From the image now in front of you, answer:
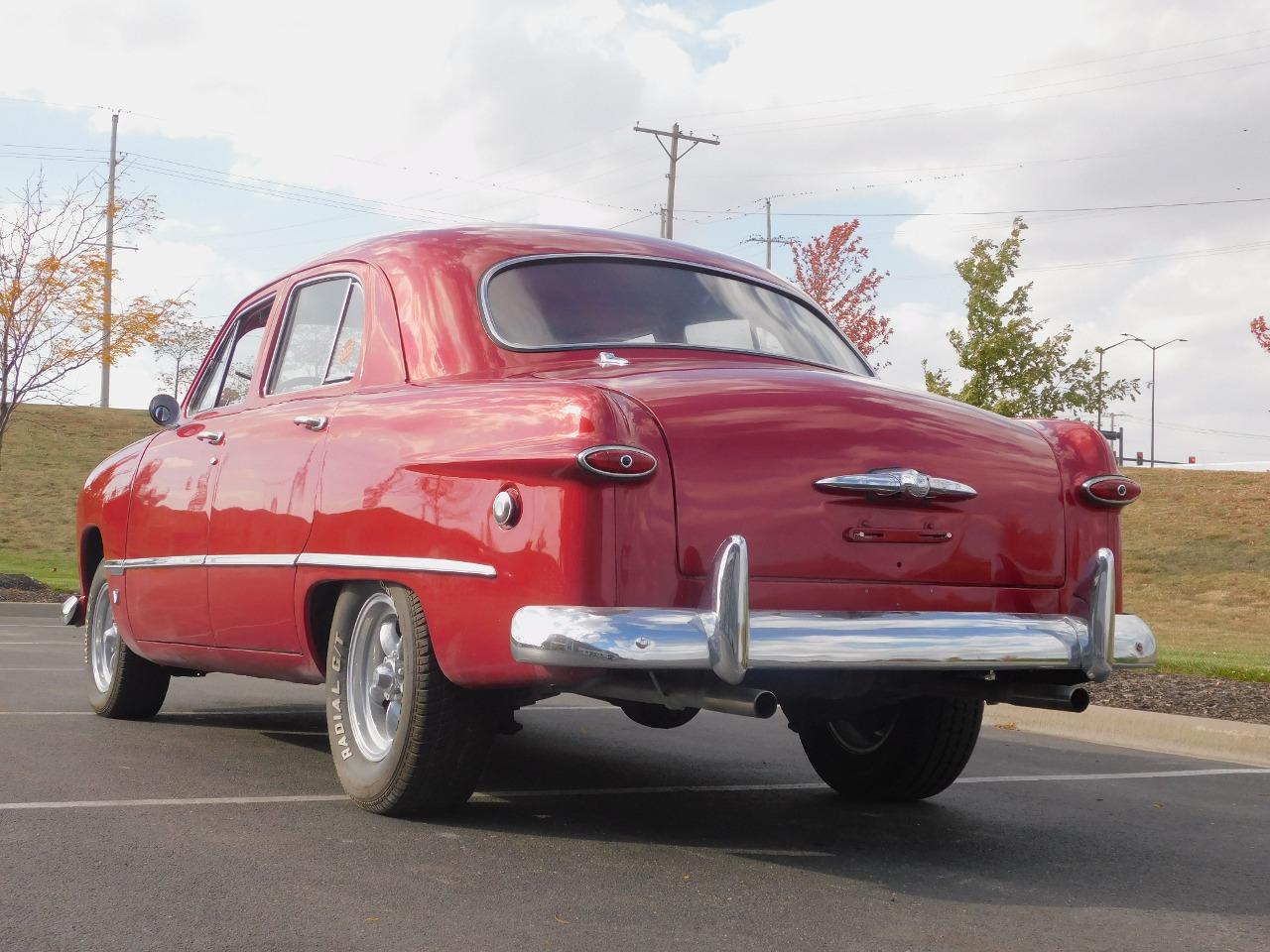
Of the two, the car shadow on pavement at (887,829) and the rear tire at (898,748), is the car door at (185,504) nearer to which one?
the car shadow on pavement at (887,829)

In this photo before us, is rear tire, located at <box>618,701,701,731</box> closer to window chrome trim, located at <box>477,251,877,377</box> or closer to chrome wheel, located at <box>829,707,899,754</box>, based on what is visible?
chrome wheel, located at <box>829,707,899,754</box>

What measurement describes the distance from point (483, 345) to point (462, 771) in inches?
55.1

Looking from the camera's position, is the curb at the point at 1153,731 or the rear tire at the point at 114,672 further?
the curb at the point at 1153,731

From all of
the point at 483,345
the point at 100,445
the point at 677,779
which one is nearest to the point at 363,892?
the point at 483,345

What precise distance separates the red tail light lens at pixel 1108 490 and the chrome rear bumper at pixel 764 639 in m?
0.51

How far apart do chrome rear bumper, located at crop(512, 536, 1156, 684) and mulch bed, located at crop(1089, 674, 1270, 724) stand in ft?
14.3

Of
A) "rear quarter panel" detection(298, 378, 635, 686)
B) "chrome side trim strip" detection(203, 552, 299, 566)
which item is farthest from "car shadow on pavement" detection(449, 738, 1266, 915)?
"chrome side trim strip" detection(203, 552, 299, 566)

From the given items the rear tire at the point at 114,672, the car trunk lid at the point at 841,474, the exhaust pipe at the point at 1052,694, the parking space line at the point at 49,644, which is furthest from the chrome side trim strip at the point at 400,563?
the parking space line at the point at 49,644

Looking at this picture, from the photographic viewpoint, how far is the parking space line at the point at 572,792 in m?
4.97

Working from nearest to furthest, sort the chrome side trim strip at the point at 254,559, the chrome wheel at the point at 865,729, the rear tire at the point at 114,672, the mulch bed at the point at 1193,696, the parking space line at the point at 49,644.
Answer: the chrome side trim strip at the point at 254,559
the chrome wheel at the point at 865,729
the rear tire at the point at 114,672
the mulch bed at the point at 1193,696
the parking space line at the point at 49,644

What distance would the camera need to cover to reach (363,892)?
12.7 feet

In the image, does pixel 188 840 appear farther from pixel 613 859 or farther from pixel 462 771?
pixel 613 859

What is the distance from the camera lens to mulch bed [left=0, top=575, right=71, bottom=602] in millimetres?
17359

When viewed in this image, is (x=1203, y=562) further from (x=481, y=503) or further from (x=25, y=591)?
(x=481, y=503)
